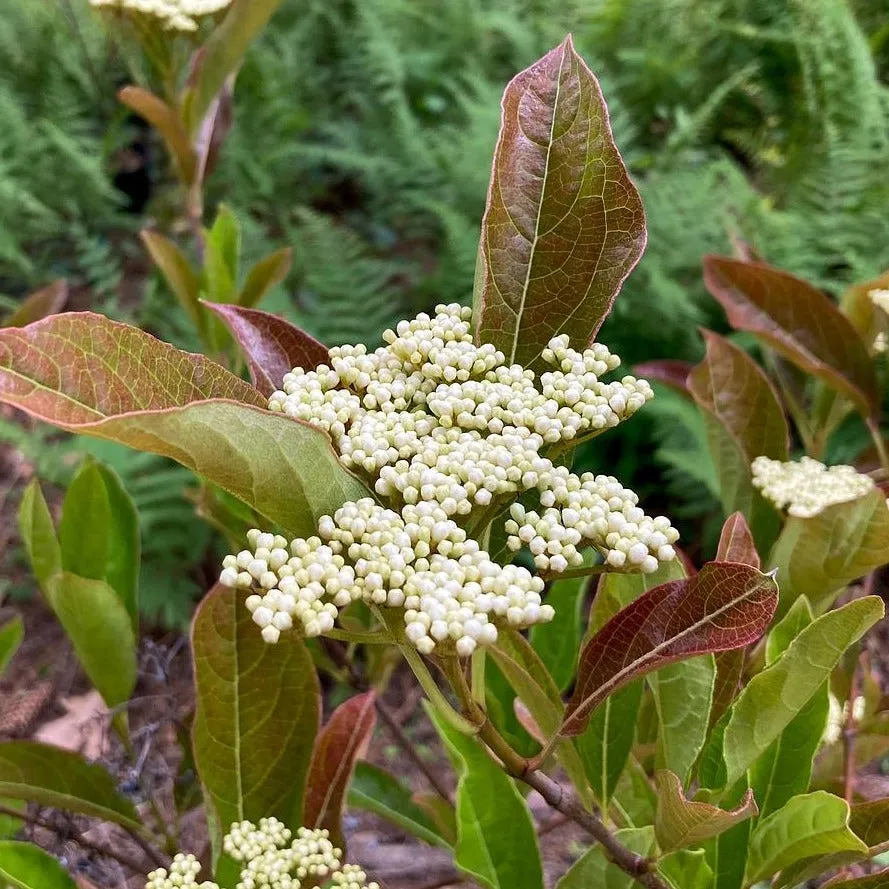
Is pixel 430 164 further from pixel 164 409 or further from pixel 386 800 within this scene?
pixel 164 409

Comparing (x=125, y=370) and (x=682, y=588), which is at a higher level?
(x=125, y=370)

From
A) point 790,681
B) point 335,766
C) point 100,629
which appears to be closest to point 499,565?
point 790,681

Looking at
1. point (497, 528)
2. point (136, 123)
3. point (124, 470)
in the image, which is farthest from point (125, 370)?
point (136, 123)

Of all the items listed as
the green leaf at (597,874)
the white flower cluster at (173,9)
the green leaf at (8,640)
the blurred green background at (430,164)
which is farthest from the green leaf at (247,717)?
the blurred green background at (430,164)

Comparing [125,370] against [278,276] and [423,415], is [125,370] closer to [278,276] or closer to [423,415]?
[423,415]

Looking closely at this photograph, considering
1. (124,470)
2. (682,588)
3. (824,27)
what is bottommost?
(124,470)

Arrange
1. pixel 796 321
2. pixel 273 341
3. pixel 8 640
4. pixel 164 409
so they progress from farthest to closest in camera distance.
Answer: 1. pixel 8 640
2. pixel 796 321
3. pixel 273 341
4. pixel 164 409

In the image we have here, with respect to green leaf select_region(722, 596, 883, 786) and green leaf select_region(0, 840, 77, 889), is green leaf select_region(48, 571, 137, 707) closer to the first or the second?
green leaf select_region(0, 840, 77, 889)
